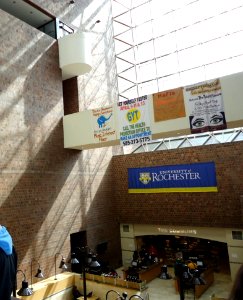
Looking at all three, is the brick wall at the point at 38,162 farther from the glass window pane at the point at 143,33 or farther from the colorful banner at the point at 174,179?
the glass window pane at the point at 143,33

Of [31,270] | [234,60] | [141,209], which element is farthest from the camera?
[234,60]

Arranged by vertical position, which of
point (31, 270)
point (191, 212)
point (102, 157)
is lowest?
point (31, 270)

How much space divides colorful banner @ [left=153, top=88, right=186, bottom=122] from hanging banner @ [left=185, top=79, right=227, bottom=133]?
0.33 m

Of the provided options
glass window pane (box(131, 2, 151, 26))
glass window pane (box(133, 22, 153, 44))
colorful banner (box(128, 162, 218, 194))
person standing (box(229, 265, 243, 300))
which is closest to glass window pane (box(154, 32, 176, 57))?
glass window pane (box(133, 22, 153, 44))

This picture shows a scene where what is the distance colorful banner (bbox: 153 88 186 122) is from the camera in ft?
41.0

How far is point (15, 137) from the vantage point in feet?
42.3

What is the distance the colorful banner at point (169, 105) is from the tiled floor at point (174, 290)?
27.1 feet

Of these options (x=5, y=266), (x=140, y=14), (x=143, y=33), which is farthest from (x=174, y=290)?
(x=140, y=14)

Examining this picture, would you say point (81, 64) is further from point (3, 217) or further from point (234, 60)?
point (234, 60)

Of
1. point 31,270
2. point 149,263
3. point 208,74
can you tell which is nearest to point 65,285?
point 31,270

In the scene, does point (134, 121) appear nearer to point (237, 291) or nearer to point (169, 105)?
point (169, 105)

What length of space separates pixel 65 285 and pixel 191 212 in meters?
7.49

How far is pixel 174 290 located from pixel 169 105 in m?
9.16

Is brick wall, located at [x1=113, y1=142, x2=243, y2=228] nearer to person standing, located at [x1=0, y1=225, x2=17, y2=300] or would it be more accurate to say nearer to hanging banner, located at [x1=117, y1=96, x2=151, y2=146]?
hanging banner, located at [x1=117, y1=96, x2=151, y2=146]
